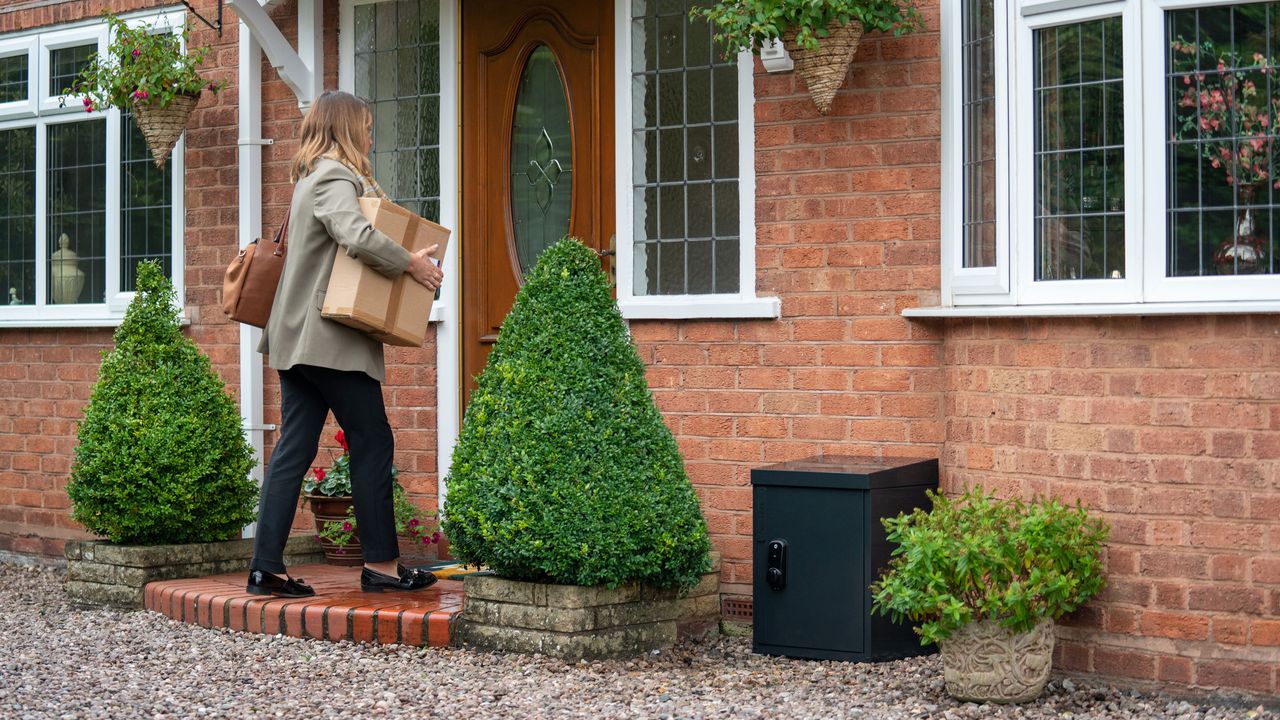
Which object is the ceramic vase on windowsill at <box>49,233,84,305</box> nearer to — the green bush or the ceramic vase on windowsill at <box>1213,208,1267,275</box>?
the green bush

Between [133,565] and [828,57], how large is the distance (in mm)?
3745

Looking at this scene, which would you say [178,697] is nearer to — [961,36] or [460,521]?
[460,521]

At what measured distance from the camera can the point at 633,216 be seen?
21.4 feet

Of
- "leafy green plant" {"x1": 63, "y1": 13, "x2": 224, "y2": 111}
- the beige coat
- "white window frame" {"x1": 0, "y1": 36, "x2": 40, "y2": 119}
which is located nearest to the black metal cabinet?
the beige coat

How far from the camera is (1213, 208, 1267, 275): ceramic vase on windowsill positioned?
4844mm

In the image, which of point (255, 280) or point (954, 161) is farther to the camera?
point (255, 280)

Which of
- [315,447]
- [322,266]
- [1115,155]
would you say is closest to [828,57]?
[1115,155]

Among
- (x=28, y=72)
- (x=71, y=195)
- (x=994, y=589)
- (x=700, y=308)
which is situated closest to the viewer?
(x=994, y=589)

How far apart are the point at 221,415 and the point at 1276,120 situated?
4.51 metres

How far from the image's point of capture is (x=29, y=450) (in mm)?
A: 8523

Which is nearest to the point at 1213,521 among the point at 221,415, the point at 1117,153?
the point at 1117,153

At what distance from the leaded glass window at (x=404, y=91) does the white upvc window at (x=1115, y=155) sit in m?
2.66

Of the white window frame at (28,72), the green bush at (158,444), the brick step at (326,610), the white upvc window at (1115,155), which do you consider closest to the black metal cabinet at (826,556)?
the white upvc window at (1115,155)

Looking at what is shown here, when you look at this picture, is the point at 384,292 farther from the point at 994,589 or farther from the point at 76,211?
the point at 76,211
